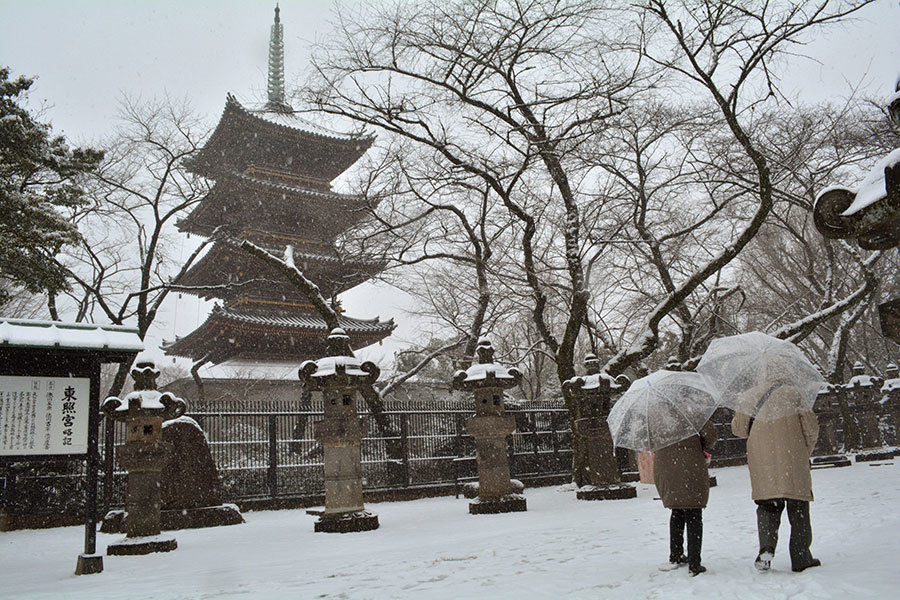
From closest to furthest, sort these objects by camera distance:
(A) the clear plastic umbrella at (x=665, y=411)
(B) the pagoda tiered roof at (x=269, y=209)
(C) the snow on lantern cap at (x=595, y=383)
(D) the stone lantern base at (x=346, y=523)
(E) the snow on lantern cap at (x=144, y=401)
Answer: (A) the clear plastic umbrella at (x=665, y=411) < (E) the snow on lantern cap at (x=144, y=401) < (D) the stone lantern base at (x=346, y=523) < (C) the snow on lantern cap at (x=595, y=383) < (B) the pagoda tiered roof at (x=269, y=209)

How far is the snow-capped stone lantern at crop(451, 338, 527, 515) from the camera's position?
11.0m

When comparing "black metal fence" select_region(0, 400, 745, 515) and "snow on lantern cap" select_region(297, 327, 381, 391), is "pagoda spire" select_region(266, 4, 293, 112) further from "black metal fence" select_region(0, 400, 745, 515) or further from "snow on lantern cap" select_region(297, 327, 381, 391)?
"snow on lantern cap" select_region(297, 327, 381, 391)

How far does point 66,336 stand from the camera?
6.68 metres

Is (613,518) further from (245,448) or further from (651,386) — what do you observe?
(245,448)

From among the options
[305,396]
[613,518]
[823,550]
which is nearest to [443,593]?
[823,550]

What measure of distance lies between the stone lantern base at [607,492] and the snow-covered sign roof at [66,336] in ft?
27.5

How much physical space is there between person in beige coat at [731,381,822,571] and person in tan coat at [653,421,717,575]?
1.25ft

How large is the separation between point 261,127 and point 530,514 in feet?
59.5

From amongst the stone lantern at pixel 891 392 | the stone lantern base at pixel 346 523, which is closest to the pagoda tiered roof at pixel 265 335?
the stone lantern base at pixel 346 523

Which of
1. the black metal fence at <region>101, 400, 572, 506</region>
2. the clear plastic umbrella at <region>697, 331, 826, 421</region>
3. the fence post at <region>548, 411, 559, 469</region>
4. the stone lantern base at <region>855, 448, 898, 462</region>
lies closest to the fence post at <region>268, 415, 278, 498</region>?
the black metal fence at <region>101, 400, 572, 506</region>

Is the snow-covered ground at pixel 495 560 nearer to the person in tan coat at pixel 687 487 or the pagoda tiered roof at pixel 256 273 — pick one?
the person in tan coat at pixel 687 487

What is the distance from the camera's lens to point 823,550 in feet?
18.7

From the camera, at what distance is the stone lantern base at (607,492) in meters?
12.2

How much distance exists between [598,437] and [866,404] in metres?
9.94
